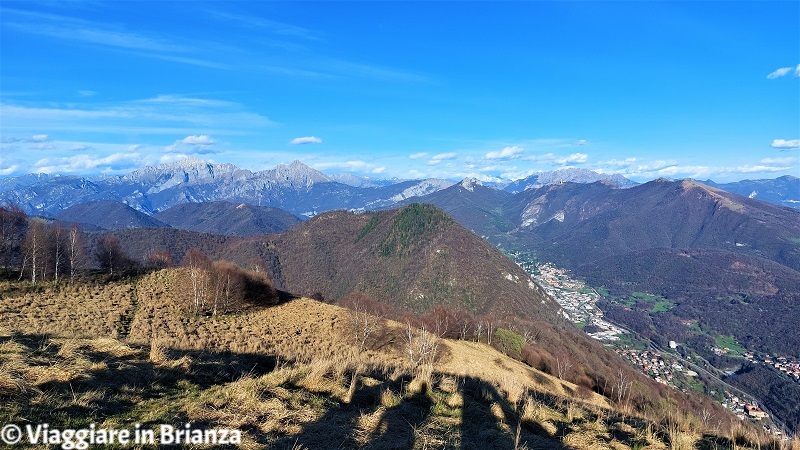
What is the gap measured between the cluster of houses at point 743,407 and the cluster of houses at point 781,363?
43.5 metres

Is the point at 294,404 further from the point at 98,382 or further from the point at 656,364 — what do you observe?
the point at 656,364

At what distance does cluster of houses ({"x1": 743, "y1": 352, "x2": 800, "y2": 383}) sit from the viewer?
459 ft

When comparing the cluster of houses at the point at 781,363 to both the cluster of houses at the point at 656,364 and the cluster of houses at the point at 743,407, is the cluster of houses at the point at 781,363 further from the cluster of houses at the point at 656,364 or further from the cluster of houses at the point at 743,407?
the cluster of houses at the point at 743,407

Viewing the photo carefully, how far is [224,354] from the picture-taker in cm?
1302

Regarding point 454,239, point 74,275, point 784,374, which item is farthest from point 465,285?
point 74,275

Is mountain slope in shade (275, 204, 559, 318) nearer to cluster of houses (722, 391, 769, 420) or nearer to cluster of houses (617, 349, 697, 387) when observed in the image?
cluster of houses (617, 349, 697, 387)

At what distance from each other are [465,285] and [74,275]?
135 meters

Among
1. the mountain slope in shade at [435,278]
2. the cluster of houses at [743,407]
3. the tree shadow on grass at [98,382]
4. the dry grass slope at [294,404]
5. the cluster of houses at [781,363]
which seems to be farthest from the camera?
the mountain slope in shade at [435,278]

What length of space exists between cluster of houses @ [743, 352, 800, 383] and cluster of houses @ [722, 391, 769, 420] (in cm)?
→ 4349

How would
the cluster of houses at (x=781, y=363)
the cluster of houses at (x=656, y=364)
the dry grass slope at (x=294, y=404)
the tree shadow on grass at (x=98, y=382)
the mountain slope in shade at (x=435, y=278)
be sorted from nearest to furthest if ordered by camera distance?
1. the tree shadow on grass at (x=98, y=382)
2. the dry grass slope at (x=294, y=404)
3. the cluster of houses at (x=656, y=364)
4. the cluster of houses at (x=781, y=363)
5. the mountain slope in shade at (x=435, y=278)

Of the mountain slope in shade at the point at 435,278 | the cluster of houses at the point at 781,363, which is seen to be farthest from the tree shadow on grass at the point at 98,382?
the cluster of houses at the point at 781,363

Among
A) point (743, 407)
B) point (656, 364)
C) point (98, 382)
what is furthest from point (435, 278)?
point (98, 382)

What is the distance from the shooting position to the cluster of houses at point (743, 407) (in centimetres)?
9806

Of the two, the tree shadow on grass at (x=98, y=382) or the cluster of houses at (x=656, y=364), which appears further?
the cluster of houses at (x=656, y=364)
